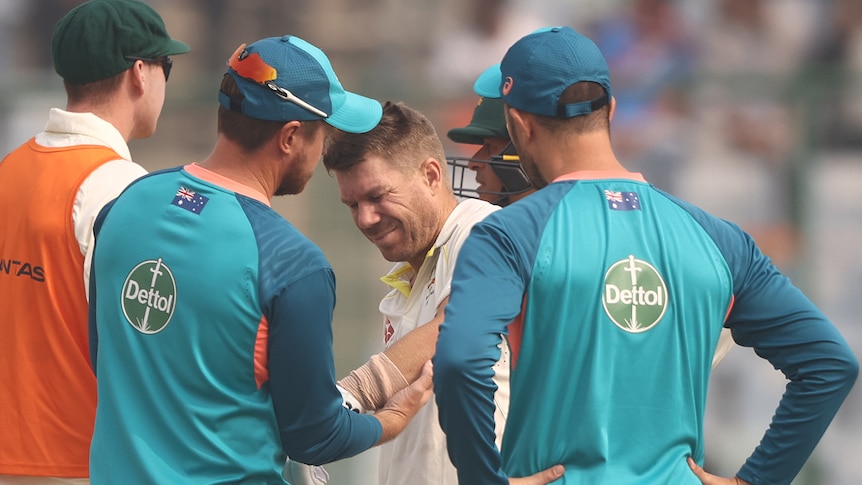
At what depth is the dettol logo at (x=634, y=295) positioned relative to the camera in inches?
112

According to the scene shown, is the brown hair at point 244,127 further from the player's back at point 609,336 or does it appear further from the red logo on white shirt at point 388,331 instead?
the red logo on white shirt at point 388,331

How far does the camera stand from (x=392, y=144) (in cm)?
388

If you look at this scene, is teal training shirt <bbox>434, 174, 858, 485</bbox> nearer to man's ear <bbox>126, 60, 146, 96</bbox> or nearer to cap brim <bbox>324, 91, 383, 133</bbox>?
cap brim <bbox>324, 91, 383, 133</bbox>

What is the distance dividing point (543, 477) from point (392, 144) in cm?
136

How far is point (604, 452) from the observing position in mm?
2836

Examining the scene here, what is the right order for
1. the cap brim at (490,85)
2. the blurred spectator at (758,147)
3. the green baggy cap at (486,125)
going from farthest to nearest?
the blurred spectator at (758,147) → the green baggy cap at (486,125) → the cap brim at (490,85)

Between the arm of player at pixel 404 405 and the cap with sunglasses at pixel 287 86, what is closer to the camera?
the cap with sunglasses at pixel 287 86

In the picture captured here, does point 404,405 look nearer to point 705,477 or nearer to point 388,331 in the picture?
point 388,331

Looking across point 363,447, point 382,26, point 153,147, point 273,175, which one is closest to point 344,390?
point 363,447

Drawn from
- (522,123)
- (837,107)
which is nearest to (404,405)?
(522,123)

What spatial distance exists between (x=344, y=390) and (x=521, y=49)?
99 cm

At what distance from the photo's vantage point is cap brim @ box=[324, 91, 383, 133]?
3.23 metres

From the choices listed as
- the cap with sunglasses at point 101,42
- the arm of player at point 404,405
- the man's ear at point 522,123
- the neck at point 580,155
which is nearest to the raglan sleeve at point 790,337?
the neck at point 580,155

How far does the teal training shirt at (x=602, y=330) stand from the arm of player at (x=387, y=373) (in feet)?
1.70
